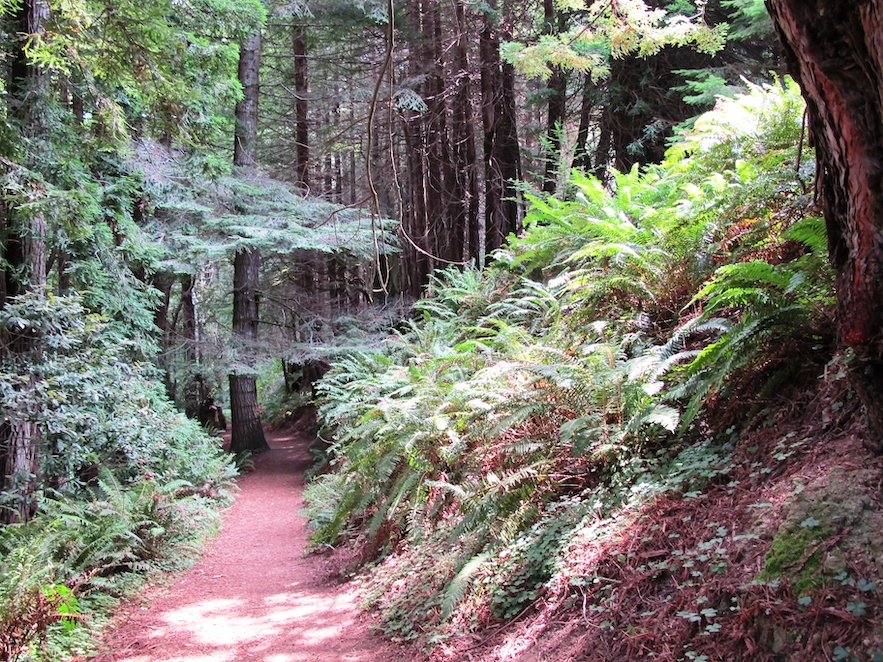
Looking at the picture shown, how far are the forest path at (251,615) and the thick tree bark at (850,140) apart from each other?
10.7 ft

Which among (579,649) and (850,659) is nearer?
(850,659)

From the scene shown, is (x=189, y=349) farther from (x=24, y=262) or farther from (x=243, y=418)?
(x=24, y=262)

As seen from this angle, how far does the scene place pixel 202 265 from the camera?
13.7 metres

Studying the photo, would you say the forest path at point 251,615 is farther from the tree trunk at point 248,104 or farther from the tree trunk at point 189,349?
the tree trunk at point 248,104

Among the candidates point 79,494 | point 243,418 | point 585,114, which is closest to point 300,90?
point 585,114

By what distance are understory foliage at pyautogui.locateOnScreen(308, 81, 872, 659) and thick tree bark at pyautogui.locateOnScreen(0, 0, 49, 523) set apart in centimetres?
333

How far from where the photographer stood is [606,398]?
13.4 ft

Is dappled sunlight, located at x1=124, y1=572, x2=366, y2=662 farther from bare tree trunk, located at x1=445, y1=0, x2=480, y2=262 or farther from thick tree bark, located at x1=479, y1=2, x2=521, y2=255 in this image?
bare tree trunk, located at x1=445, y1=0, x2=480, y2=262

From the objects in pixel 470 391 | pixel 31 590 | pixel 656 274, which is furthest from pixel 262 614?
pixel 656 274

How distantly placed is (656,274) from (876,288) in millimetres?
2745

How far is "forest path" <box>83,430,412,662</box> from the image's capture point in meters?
4.38

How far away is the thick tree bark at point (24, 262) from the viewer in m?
6.47

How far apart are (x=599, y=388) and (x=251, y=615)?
12.0 feet

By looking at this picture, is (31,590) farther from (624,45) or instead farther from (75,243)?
(624,45)
